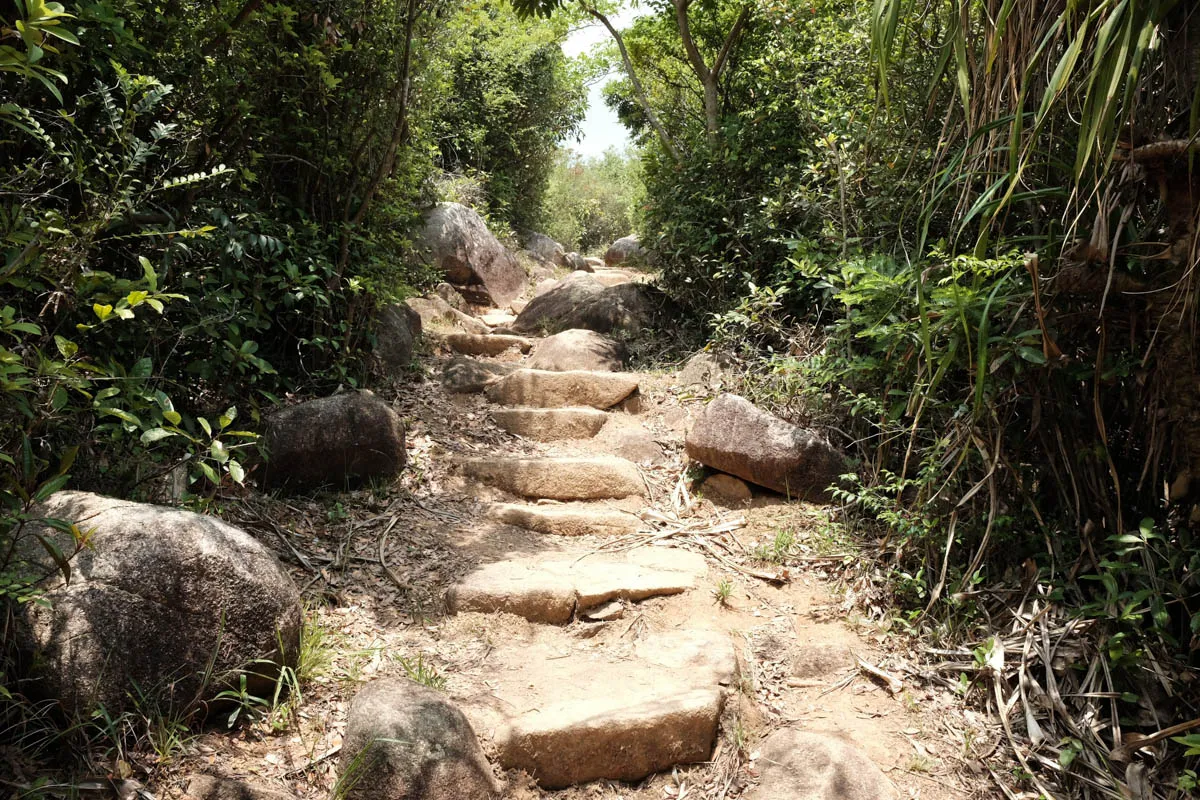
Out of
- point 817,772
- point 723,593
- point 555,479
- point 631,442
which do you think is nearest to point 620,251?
point 631,442

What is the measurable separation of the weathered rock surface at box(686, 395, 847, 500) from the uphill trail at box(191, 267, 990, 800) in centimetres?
14

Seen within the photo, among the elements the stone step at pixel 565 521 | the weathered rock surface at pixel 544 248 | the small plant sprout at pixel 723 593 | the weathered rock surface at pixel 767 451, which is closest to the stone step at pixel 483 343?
the stone step at pixel 565 521

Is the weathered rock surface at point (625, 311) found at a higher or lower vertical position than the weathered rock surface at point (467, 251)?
lower

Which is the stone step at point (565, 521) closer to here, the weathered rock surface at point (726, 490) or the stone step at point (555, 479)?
the stone step at point (555, 479)

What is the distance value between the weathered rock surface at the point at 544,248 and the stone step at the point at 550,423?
7701mm

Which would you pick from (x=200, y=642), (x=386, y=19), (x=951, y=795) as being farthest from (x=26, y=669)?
(x=386, y=19)

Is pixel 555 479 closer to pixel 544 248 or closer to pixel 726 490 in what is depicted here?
pixel 726 490

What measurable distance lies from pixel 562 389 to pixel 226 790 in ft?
12.6

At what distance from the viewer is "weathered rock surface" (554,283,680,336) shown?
22.5ft

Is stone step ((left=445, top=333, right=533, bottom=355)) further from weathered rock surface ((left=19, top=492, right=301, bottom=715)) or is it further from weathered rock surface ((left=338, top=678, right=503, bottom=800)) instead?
weathered rock surface ((left=338, top=678, right=503, bottom=800))

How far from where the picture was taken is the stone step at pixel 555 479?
441cm

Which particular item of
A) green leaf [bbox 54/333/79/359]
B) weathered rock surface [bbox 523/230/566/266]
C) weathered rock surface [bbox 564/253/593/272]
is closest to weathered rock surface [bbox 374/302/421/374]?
green leaf [bbox 54/333/79/359]

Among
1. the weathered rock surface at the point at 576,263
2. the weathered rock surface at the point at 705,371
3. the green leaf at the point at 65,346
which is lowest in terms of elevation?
the weathered rock surface at the point at 705,371

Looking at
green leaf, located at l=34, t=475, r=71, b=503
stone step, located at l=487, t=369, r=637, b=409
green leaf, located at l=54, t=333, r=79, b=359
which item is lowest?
stone step, located at l=487, t=369, r=637, b=409
